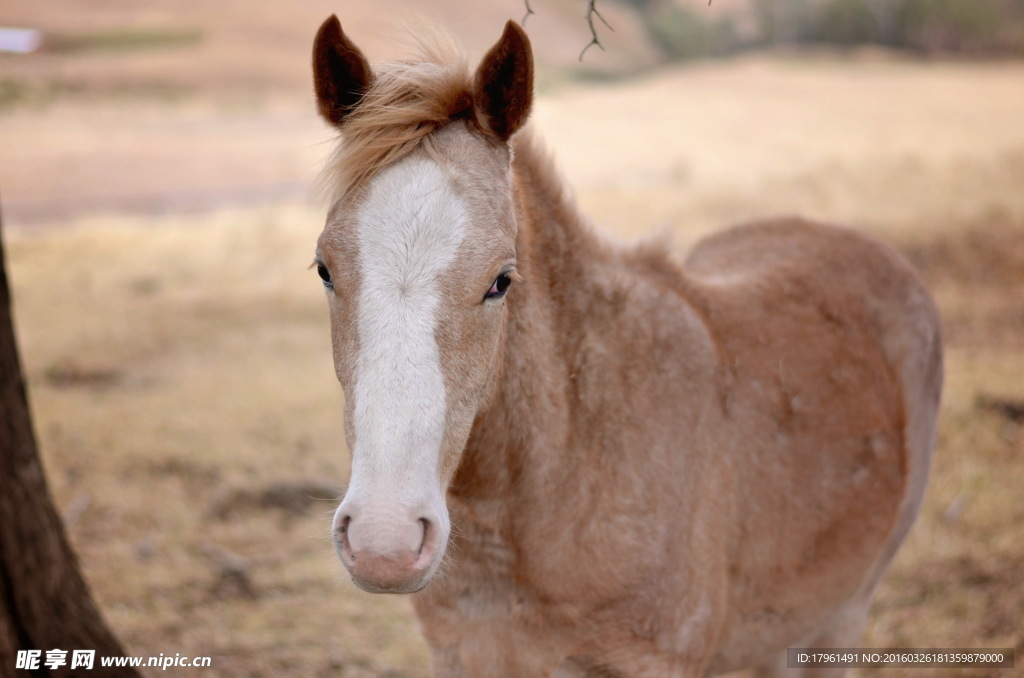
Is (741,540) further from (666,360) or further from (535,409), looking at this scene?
(535,409)

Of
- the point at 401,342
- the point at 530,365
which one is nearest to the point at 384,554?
the point at 401,342

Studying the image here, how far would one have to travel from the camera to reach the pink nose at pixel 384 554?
1.61 m

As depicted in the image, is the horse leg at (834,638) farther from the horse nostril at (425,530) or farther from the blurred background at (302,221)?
the horse nostril at (425,530)

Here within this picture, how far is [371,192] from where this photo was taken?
1.94 meters

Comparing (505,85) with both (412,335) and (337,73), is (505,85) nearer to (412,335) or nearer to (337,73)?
(337,73)

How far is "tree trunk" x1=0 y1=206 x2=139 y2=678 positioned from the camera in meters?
2.90

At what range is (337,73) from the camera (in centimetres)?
214

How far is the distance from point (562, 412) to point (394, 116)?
94 centimetres

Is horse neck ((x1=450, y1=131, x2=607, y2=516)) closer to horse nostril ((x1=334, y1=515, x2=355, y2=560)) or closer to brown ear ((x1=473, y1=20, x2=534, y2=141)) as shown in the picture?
brown ear ((x1=473, y1=20, x2=534, y2=141))

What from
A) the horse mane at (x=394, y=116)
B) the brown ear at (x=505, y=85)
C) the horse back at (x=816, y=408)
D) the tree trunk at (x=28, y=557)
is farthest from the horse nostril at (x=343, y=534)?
the tree trunk at (x=28, y=557)

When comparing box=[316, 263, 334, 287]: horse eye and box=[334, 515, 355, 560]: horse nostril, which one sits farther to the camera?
box=[316, 263, 334, 287]: horse eye

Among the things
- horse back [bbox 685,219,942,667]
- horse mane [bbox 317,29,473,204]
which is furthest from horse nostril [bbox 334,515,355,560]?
horse back [bbox 685,219,942,667]

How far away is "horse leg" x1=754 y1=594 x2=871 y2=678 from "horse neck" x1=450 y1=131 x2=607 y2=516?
161 cm

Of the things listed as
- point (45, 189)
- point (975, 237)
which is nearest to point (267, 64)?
point (45, 189)
